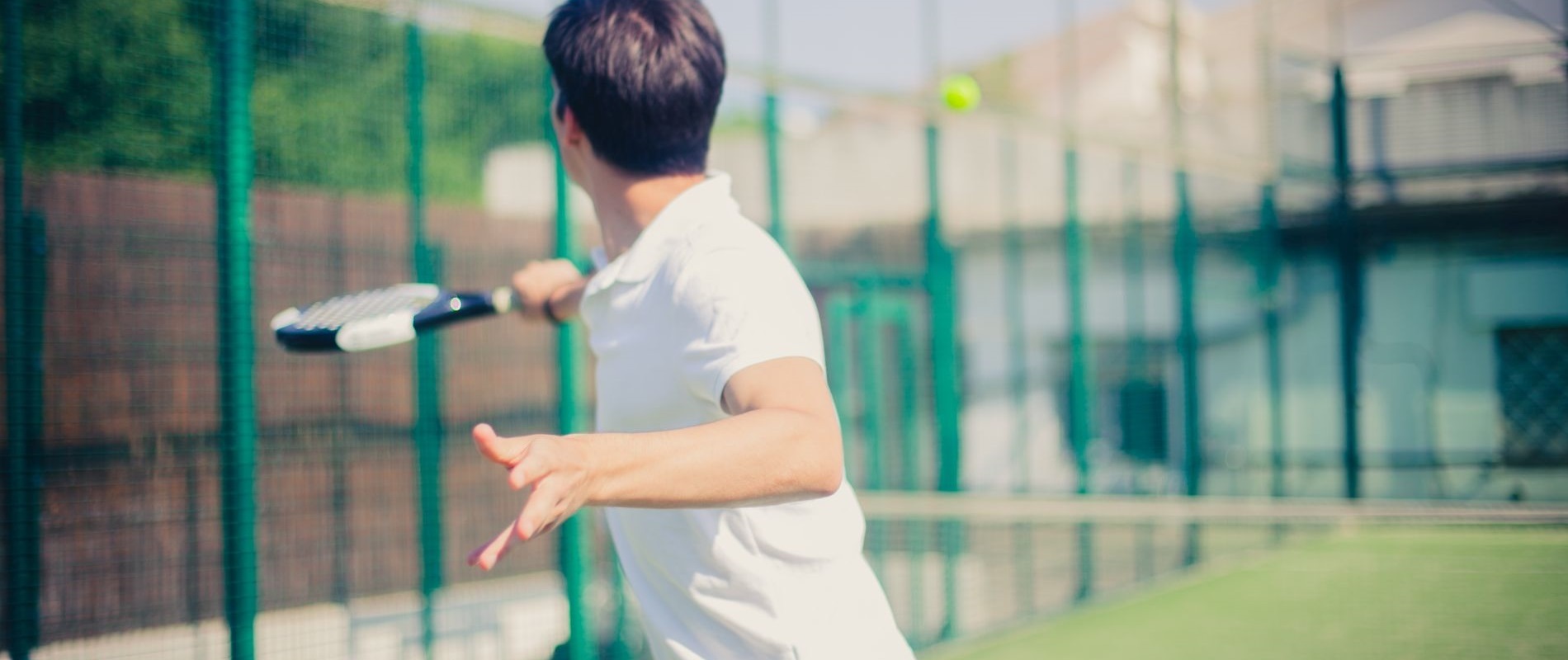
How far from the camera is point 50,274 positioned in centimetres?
314

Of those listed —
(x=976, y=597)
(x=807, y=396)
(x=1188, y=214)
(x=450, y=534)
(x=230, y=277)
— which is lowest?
(x=976, y=597)

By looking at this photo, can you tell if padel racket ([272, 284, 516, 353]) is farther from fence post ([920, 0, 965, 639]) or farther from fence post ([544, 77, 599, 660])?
fence post ([920, 0, 965, 639])

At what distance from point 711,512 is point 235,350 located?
2.22m

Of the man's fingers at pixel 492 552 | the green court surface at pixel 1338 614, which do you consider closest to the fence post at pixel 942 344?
the green court surface at pixel 1338 614

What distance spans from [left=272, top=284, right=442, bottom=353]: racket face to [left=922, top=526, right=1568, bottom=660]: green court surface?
160 inches

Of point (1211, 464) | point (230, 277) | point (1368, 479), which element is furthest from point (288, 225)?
point (1368, 479)

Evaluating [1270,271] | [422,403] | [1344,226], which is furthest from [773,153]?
[1344,226]

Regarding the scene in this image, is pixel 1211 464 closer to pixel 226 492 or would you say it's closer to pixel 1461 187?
pixel 1461 187

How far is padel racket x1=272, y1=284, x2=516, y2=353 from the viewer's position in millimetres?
2391

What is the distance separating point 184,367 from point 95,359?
0.20m

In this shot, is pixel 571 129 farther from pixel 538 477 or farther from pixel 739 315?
pixel 538 477

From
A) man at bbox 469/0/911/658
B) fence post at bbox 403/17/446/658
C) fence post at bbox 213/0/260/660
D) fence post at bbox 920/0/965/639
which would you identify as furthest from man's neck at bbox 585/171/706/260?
fence post at bbox 920/0/965/639

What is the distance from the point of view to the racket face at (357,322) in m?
2.39

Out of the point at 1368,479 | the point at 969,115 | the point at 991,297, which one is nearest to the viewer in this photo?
the point at 969,115
